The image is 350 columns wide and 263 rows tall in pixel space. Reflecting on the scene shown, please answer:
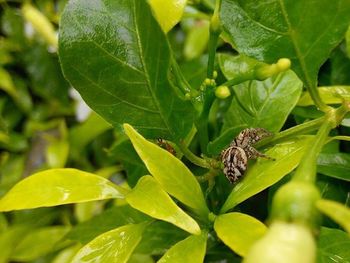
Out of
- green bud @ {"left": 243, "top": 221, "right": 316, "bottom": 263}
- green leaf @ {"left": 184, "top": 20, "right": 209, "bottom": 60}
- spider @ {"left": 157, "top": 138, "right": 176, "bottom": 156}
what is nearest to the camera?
green bud @ {"left": 243, "top": 221, "right": 316, "bottom": 263}

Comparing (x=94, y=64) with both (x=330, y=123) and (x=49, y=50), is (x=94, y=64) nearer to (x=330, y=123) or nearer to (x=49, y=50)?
(x=330, y=123)

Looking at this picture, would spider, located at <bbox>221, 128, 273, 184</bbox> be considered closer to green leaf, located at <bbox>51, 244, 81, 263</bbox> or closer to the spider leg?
the spider leg

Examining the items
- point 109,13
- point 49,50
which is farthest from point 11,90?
point 109,13

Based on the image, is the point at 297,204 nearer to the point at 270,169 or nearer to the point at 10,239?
the point at 270,169

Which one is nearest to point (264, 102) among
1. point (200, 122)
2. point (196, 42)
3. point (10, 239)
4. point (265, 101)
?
point (265, 101)

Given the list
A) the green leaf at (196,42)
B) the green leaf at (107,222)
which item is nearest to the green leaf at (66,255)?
the green leaf at (107,222)

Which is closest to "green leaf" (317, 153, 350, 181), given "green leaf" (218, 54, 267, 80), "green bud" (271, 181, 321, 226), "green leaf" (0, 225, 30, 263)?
"green leaf" (218, 54, 267, 80)
